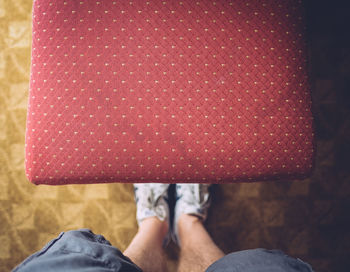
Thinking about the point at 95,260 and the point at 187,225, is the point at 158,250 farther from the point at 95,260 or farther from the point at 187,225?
the point at 95,260

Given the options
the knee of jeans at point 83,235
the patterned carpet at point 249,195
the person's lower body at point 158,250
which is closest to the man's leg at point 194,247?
the person's lower body at point 158,250

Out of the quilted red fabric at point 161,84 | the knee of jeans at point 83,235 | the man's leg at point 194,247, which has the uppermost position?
the quilted red fabric at point 161,84

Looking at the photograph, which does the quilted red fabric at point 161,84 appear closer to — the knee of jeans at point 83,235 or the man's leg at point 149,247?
the knee of jeans at point 83,235

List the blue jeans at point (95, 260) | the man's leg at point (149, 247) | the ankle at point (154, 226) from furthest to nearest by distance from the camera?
the ankle at point (154, 226), the man's leg at point (149, 247), the blue jeans at point (95, 260)

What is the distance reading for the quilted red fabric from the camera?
0.52 metres

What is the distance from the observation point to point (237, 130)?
21.0 inches

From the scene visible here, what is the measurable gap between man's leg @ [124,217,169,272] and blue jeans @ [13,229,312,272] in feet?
0.70

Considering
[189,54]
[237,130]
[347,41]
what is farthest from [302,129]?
[347,41]

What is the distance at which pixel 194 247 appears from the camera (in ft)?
2.63

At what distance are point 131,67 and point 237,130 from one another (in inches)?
10.4

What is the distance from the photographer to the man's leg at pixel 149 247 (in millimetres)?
720

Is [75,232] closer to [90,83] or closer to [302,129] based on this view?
[90,83]

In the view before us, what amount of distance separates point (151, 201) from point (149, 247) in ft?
0.57

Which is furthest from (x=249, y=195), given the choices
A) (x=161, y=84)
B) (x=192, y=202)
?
(x=161, y=84)
